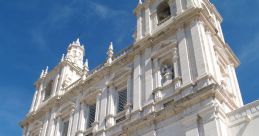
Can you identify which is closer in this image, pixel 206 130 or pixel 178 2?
pixel 206 130

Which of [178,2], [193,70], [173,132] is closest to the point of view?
A: [173,132]

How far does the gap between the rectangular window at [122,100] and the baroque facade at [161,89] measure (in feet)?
0.25

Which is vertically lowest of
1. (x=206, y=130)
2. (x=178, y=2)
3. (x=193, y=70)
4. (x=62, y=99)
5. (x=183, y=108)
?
(x=206, y=130)

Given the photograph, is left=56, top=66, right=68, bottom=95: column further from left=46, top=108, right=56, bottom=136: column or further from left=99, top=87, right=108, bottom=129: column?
left=99, top=87, right=108, bottom=129: column

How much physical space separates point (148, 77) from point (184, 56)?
2.93 metres

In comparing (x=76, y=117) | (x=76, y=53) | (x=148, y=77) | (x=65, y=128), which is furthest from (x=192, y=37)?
(x=76, y=53)

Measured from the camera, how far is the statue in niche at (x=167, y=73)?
24.7 metres

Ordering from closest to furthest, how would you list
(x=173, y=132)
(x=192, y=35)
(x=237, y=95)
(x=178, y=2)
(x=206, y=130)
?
(x=206, y=130) < (x=173, y=132) < (x=192, y=35) < (x=237, y=95) < (x=178, y=2)

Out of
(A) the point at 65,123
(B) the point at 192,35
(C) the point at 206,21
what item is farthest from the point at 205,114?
(A) the point at 65,123

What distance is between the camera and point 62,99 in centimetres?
3231

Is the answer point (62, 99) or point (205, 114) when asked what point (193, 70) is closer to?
point (205, 114)

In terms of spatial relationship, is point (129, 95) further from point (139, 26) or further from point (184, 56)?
point (139, 26)

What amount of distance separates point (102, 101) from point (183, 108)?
8.14m

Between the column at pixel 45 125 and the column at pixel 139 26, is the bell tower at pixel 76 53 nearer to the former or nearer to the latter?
the column at pixel 45 125
